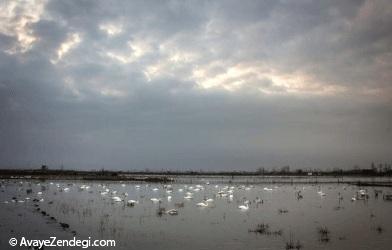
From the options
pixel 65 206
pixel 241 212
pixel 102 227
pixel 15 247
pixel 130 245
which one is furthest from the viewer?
pixel 65 206

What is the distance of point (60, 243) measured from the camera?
15.5 metres

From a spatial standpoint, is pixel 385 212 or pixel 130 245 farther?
pixel 385 212

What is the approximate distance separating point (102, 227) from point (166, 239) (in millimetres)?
3920

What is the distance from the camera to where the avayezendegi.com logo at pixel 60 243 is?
15070 mm

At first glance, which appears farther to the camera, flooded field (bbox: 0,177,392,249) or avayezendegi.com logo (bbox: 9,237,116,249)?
flooded field (bbox: 0,177,392,249)

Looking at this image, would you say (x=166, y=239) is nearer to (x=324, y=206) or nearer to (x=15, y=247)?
(x=15, y=247)

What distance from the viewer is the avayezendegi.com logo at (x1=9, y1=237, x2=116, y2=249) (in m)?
15.1

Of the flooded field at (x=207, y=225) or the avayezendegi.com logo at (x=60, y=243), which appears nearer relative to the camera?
the avayezendegi.com logo at (x=60, y=243)

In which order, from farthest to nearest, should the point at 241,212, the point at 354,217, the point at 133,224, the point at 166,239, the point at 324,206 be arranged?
the point at 324,206 < the point at 241,212 < the point at 354,217 < the point at 133,224 < the point at 166,239

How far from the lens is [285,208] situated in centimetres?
2955

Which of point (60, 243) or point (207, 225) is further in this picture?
point (207, 225)

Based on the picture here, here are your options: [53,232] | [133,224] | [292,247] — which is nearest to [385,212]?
[292,247]

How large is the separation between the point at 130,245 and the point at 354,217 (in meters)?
15.4

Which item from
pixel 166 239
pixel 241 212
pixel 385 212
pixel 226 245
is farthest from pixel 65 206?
pixel 385 212
